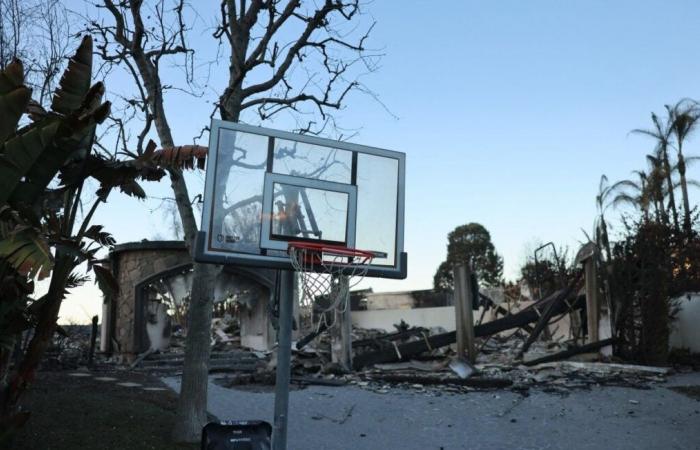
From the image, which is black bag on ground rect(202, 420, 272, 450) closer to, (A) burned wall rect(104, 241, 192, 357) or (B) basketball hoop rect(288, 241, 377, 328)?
(B) basketball hoop rect(288, 241, 377, 328)

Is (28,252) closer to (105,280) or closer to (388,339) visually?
(105,280)

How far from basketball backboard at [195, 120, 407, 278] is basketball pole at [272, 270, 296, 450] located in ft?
1.59

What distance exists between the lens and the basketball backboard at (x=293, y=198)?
8.50 meters

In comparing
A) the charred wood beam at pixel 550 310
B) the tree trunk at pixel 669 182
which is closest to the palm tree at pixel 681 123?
the tree trunk at pixel 669 182

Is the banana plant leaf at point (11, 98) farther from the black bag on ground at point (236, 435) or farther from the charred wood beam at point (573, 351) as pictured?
the charred wood beam at point (573, 351)

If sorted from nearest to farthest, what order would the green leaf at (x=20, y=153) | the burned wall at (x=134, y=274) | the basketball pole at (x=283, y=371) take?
the green leaf at (x=20, y=153)
the basketball pole at (x=283, y=371)
the burned wall at (x=134, y=274)

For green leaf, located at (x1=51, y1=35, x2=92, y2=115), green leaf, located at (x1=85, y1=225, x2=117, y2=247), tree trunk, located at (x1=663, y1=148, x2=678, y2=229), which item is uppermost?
tree trunk, located at (x1=663, y1=148, x2=678, y2=229)

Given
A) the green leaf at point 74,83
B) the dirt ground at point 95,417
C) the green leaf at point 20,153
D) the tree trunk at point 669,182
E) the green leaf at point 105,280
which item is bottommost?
the dirt ground at point 95,417

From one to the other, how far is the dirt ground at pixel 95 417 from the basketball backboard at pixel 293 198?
319 cm

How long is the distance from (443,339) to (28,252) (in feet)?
42.0

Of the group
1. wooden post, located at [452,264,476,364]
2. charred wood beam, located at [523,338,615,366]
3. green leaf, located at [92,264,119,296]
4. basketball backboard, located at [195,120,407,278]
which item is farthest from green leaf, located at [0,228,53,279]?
charred wood beam, located at [523,338,615,366]

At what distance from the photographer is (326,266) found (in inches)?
347

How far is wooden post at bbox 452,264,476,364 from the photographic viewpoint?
1720 centimetres

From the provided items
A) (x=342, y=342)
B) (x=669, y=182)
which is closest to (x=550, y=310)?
(x=342, y=342)
